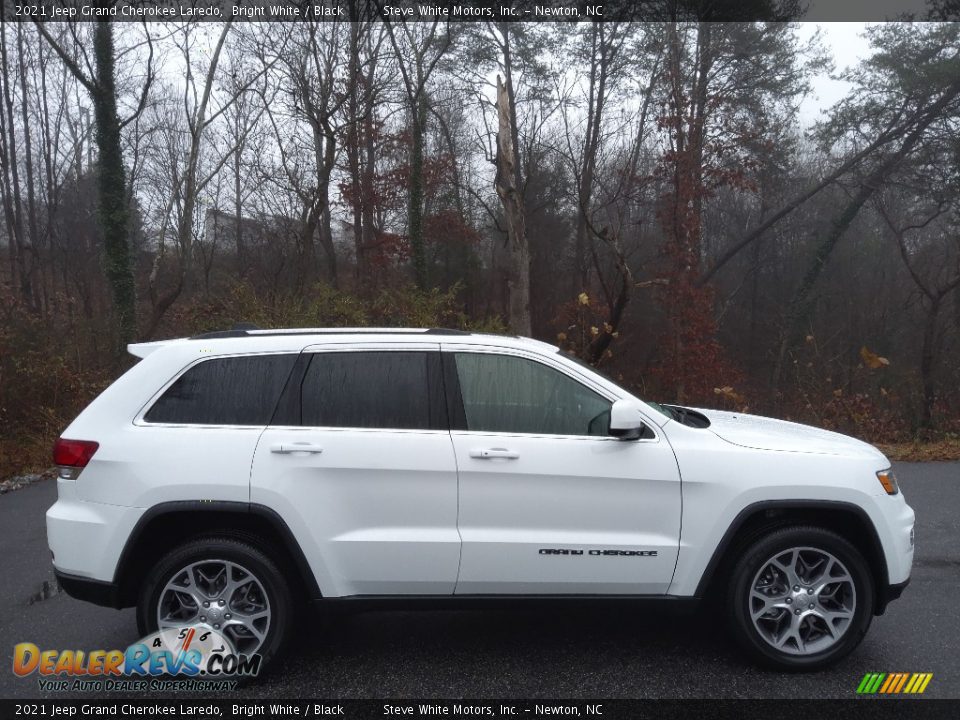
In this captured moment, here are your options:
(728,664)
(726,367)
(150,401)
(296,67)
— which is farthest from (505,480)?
(296,67)

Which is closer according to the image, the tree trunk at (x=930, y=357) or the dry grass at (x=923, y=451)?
the dry grass at (x=923, y=451)

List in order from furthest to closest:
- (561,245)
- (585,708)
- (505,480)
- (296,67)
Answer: (561,245) → (296,67) → (505,480) → (585,708)

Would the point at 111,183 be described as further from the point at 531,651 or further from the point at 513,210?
the point at 531,651

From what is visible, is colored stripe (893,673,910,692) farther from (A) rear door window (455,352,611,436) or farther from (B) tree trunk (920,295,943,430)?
(B) tree trunk (920,295,943,430)

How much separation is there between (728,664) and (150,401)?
3.42 metres

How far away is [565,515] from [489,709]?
3.29 ft

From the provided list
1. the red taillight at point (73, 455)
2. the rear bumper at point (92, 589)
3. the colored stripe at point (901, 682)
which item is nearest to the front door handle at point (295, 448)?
the red taillight at point (73, 455)

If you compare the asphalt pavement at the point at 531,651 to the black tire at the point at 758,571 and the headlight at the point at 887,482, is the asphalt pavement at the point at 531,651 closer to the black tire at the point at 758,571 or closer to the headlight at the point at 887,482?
the black tire at the point at 758,571

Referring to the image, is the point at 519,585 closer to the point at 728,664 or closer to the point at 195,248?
the point at 728,664

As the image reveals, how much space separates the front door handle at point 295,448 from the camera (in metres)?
3.86

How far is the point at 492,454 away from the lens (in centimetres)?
387

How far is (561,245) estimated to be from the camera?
28.5 metres

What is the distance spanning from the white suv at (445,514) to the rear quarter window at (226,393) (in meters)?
0.01

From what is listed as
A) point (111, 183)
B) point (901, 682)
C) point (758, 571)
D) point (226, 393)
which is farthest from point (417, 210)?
point (901, 682)
